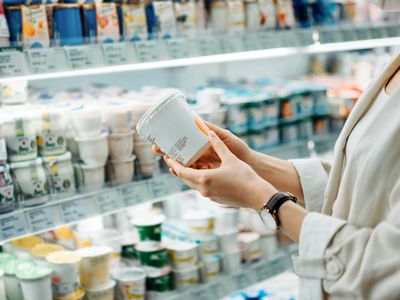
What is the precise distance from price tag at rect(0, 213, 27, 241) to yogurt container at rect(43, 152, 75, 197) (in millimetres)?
187

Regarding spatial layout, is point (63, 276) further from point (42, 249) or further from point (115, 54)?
point (115, 54)

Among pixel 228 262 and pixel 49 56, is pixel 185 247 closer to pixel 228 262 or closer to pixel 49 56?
pixel 228 262

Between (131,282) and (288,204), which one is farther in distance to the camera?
(131,282)

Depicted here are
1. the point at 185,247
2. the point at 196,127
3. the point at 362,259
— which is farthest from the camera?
the point at 185,247

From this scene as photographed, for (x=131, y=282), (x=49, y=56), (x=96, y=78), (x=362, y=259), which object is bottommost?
(x=131, y=282)

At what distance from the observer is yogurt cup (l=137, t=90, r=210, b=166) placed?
1.18 metres

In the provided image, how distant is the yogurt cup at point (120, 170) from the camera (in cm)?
159

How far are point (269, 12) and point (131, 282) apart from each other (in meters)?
1.04

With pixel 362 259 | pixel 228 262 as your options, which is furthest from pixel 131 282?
pixel 362 259

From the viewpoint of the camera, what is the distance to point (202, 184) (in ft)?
3.71

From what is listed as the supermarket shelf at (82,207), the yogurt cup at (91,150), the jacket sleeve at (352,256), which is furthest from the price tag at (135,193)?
the jacket sleeve at (352,256)

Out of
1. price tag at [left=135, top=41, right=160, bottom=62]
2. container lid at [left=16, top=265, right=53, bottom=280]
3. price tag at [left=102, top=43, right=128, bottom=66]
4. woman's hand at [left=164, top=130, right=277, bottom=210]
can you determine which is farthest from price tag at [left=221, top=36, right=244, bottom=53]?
container lid at [left=16, top=265, right=53, bottom=280]

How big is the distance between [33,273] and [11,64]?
0.52 meters

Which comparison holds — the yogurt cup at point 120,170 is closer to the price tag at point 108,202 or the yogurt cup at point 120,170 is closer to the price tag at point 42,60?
the price tag at point 108,202
